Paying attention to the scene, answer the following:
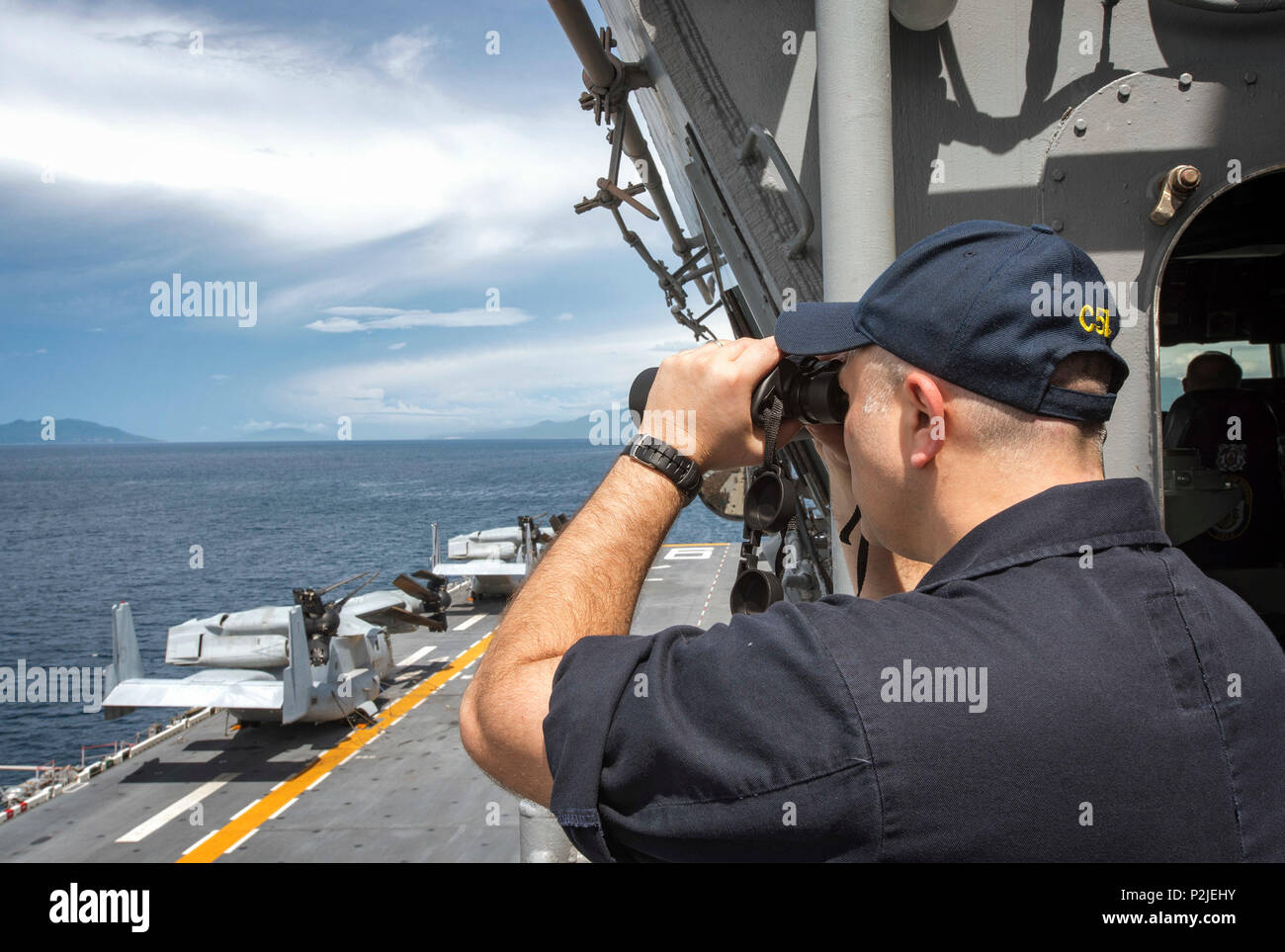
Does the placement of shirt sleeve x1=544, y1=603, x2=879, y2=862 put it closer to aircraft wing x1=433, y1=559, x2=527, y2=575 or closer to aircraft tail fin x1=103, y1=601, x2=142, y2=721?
aircraft tail fin x1=103, y1=601, x2=142, y2=721

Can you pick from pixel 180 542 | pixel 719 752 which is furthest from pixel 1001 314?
pixel 180 542

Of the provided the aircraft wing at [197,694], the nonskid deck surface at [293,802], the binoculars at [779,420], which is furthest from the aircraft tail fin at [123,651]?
the binoculars at [779,420]

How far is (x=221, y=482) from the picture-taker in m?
153

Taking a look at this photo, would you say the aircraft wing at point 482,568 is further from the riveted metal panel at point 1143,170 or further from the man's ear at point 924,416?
the man's ear at point 924,416

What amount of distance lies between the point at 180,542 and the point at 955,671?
9324 cm

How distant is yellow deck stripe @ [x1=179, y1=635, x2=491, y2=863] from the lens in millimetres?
13953

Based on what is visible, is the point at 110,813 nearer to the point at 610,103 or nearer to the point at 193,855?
the point at 193,855

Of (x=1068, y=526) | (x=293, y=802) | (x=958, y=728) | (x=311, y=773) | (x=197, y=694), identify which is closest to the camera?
(x=958, y=728)

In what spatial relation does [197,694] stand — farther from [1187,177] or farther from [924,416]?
[924,416]

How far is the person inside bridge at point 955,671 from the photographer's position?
3.35 ft

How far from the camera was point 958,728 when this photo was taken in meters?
1.01

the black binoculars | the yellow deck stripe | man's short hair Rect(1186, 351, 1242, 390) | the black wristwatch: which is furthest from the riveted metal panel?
the yellow deck stripe
